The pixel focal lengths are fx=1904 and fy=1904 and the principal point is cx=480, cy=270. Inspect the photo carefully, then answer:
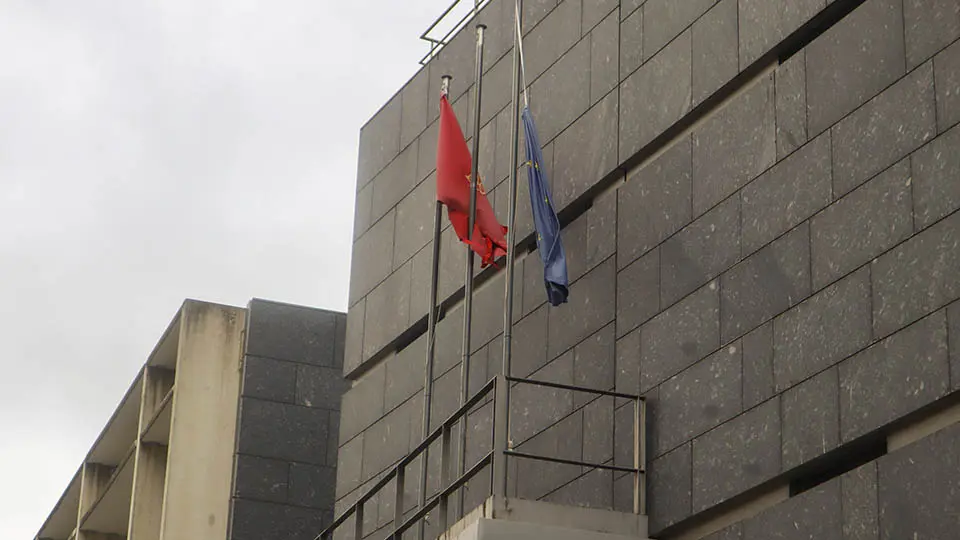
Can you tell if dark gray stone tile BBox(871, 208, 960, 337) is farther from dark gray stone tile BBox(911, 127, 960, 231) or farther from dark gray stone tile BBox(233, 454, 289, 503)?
dark gray stone tile BBox(233, 454, 289, 503)

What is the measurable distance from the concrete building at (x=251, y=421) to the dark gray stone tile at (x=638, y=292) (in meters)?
12.7

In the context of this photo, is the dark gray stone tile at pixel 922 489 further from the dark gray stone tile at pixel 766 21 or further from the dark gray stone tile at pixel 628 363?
the dark gray stone tile at pixel 766 21

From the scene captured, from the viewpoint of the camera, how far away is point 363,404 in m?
24.5

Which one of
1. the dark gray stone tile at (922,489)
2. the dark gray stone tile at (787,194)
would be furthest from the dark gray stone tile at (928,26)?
the dark gray stone tile at (922,489)

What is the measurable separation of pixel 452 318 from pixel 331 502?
8663mm

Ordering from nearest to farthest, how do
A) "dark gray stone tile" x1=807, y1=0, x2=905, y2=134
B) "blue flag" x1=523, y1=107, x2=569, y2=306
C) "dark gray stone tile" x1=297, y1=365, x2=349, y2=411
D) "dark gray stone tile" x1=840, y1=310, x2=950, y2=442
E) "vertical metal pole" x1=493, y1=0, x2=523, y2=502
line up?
"dark gray stone tile" x1=840, y1=310, x2=950, y2=442, "dark gray stone tile" x1=807, y1=0, x2=905, y2=134, "vertical metal pole" x1=493, y1=0, x2=523, y2=502, "blue flag" x1=523, y1=107, x2=569, y2=306, "dark gray stone tile" x1=297, y1=365, x2=349, y2=411

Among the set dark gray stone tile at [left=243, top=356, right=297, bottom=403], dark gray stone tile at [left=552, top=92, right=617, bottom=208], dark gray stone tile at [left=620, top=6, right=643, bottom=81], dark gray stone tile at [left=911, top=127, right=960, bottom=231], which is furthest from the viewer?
dark gray stone tile at [left=243, top=356, right=297, bottom=403]

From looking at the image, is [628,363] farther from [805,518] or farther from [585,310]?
[805,518]

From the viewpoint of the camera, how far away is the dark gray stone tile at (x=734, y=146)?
53.7 ft

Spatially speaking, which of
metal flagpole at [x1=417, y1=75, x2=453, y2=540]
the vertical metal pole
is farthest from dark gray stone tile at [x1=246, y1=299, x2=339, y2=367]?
the vertical metal pole

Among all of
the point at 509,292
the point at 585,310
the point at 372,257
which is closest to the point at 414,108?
the point at 372,257

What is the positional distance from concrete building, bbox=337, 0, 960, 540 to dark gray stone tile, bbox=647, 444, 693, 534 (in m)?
0.03

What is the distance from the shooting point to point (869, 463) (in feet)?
46.2

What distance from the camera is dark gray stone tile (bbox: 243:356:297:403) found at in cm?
3016
